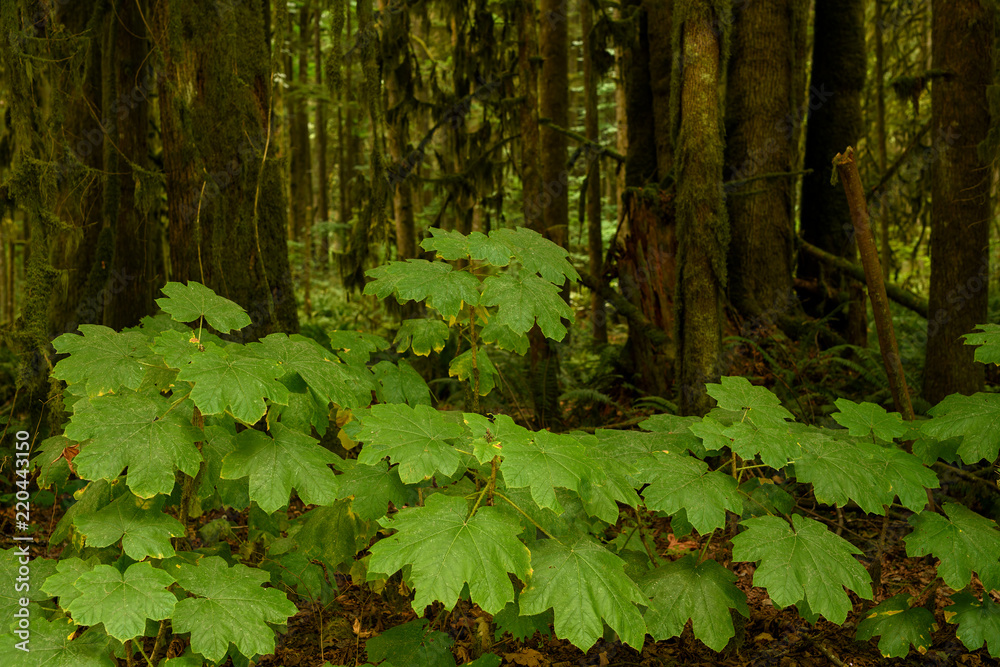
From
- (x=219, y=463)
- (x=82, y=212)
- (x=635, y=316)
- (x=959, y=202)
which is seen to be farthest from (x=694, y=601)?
(x=82, y=212)

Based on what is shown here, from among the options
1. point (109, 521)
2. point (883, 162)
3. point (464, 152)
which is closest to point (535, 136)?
point (464, 152)

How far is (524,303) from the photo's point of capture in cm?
249

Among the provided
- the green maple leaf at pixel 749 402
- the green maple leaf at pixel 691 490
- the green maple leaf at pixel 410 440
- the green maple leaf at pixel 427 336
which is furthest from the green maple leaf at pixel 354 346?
the green maple leaf at pixel 749 402

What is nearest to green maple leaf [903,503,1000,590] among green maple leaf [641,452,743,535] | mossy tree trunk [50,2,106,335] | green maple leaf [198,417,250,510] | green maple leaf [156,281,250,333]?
green maple leaf [641,452,743,535]

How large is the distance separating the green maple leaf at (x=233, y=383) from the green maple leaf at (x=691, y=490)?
4.39ft

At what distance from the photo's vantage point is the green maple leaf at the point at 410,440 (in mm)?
2055

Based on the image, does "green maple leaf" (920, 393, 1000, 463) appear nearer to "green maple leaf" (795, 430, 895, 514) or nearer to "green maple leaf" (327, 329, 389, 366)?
"green maple leaf" (795, 430, 895, 514)

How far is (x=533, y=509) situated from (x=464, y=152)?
6.97 meters

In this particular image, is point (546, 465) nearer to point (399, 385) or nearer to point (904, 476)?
point (399, 385)

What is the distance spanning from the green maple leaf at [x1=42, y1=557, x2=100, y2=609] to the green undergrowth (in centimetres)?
1

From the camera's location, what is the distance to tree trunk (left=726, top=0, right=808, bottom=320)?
606 cm

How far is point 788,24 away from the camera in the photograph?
20.0 feet

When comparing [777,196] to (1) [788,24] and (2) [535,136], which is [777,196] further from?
(2) [535,136]

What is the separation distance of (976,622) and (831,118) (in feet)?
19.9
